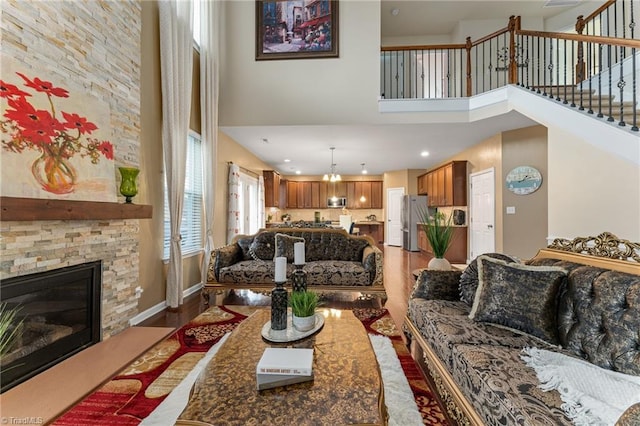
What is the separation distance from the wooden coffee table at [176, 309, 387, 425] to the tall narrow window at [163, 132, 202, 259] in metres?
2.68

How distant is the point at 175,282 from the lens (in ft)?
10.3

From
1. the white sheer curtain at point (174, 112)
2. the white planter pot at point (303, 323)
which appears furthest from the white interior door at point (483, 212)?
the white sheer curtain at point (174, 112)

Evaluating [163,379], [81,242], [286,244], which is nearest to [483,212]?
[286,244]

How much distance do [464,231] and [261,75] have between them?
5.35 meters

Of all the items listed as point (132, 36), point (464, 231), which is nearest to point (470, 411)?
point (132, 36)

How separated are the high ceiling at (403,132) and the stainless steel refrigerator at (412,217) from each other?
1.32 meters

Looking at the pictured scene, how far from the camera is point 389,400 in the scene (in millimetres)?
1573

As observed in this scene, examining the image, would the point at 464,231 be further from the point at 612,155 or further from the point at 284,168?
the point at 284,168

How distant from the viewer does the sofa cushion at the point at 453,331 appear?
4.87ft

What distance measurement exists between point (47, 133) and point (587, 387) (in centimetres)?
317

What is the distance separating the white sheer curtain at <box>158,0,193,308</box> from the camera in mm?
3035

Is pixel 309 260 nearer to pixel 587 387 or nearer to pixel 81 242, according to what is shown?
pixel 81 242

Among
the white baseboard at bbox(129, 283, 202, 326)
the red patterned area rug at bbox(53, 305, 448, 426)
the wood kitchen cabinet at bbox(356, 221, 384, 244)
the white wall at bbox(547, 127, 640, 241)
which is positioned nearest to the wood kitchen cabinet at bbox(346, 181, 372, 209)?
the wood kitchen cabinet at bbox(356, 221, 384, 244)

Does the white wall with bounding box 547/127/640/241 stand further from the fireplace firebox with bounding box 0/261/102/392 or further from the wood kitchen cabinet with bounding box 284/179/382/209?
the wood kitchen cabinet with bounding box 284/179/382/209
